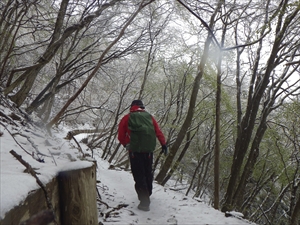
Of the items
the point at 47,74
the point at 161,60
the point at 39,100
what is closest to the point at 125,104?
the point at 161,60

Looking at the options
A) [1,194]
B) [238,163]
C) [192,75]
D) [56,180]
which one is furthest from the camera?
[192,75]

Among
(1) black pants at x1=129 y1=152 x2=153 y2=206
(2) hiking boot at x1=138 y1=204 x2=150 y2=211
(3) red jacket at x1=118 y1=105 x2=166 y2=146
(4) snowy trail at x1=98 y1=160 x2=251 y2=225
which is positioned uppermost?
(3) red jacket at x1=118 y1=105 x2=166 y2=146

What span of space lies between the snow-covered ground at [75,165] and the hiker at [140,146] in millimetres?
328

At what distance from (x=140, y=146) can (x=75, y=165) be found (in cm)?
164

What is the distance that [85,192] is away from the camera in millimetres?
2479

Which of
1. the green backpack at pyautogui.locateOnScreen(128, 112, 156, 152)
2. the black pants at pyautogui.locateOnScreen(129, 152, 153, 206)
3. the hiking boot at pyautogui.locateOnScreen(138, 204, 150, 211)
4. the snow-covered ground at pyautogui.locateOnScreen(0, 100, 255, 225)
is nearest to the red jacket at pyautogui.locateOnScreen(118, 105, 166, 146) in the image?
the green backpack at pyautogui.locateOnScreen(128, 112, 156, 152)

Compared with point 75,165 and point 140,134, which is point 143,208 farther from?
point 75,165

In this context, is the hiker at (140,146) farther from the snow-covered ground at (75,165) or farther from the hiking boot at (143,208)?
the snow-covered ground at (75,165)

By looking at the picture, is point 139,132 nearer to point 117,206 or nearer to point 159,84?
point 117,206

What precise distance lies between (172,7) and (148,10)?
36.5 inches

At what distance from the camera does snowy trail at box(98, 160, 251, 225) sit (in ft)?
11.9

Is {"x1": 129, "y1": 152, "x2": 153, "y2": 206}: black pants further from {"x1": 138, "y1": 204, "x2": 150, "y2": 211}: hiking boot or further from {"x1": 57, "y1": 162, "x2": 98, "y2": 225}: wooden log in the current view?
{"x1": 57, "y1": 162, "x2": 98, "y2": 225}: wooden log

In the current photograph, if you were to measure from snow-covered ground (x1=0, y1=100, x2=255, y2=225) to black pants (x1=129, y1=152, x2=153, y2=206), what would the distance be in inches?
9.4

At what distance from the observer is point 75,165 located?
2463mm
